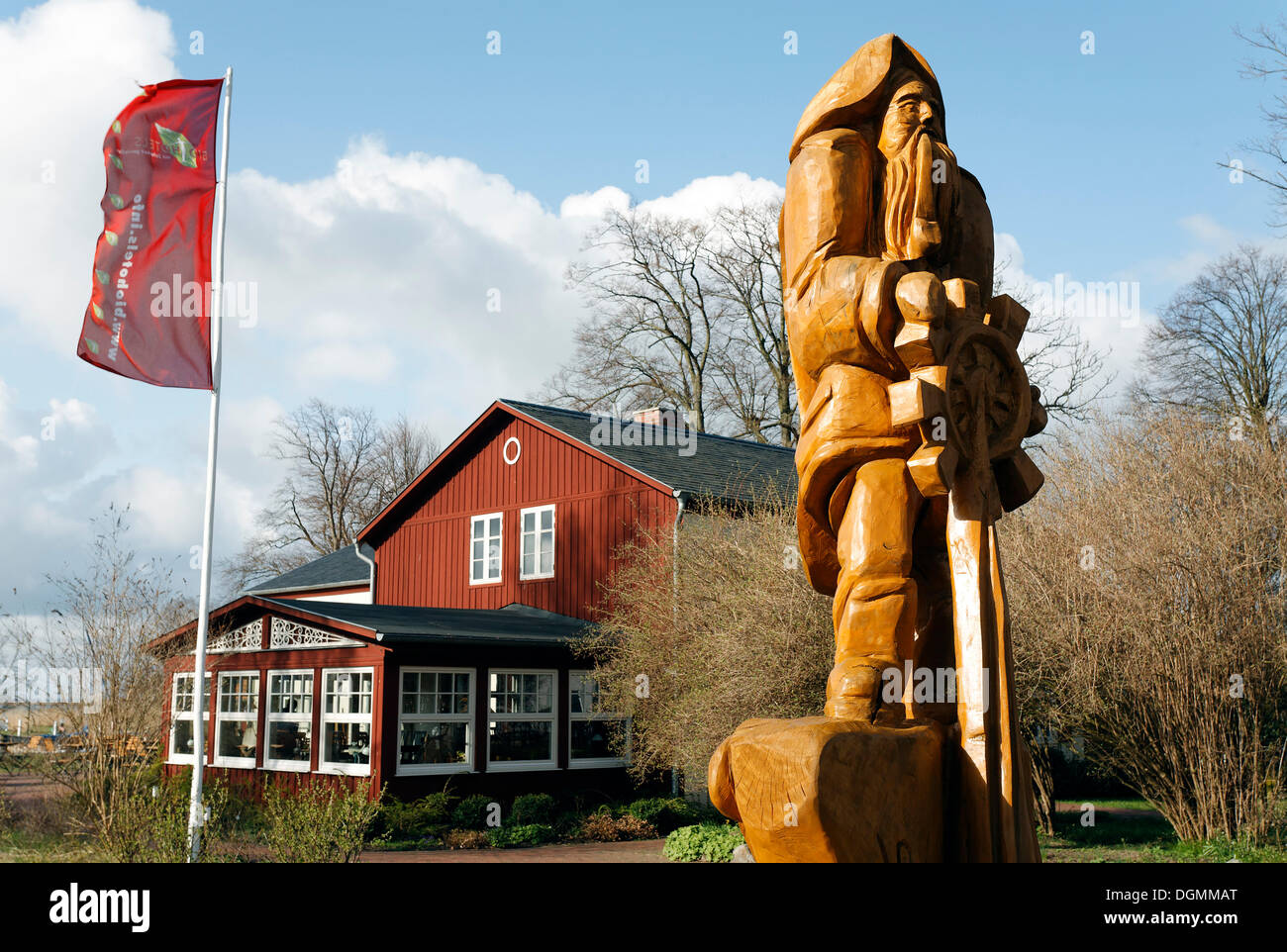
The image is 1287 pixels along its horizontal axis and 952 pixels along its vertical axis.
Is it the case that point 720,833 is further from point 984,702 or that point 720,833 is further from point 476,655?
point 984,702

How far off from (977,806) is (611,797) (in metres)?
17.0

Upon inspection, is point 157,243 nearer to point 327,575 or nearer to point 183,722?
point 183,722

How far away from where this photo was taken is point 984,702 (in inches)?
156

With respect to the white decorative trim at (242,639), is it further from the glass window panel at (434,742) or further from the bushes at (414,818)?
the bushes at (414,818)

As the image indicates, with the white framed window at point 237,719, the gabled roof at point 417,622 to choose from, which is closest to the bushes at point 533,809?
the gabled roof at point 417,622

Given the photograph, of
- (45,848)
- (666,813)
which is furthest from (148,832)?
(666,813)

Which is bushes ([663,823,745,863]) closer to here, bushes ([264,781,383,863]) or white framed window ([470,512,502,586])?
bushes ([264,781,383,863])

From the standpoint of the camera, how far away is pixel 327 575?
31750mm

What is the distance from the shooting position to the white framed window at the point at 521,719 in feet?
63.9

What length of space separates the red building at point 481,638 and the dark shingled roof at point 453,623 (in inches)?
2.1

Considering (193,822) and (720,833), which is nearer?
(193,822)

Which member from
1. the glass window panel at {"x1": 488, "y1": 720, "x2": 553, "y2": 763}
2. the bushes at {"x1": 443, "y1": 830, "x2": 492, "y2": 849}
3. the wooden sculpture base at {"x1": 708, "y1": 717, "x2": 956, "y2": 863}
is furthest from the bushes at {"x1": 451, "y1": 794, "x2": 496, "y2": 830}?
the wooden sculpture base at {"x1": 708, "y1": 717, "x2": 956, "y2": 863}

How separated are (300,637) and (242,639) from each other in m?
1.85
